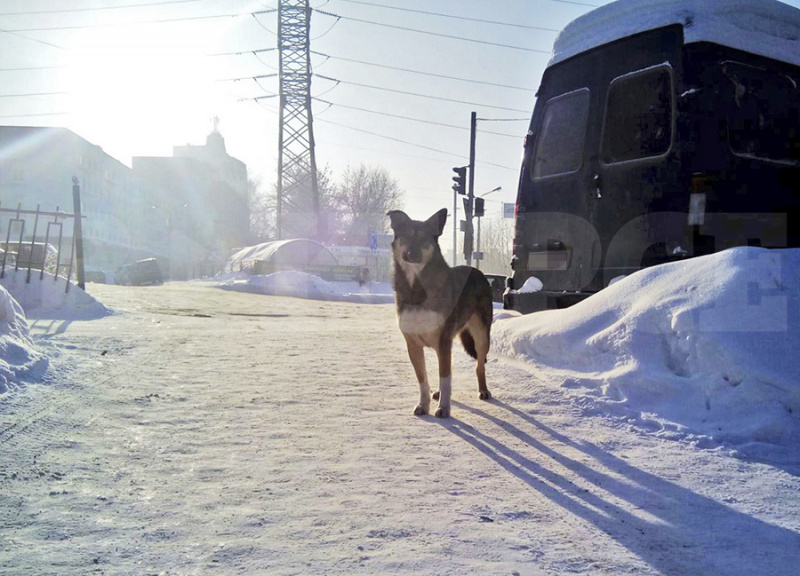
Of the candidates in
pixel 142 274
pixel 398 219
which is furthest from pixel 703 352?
pixel 142 274

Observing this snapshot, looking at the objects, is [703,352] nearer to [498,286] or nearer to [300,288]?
[498,286]

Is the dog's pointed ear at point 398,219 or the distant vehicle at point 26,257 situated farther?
the distant vehicle at point 26,257

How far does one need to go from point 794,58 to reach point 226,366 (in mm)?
6879

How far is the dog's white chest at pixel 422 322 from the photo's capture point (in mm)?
4227

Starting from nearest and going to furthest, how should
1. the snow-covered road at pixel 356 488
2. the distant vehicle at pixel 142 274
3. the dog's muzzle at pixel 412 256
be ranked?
the snow-covered road at pixel 356 488, the dog's muzzle at pixel 412 256, the distant vehicle at pixel 142 274

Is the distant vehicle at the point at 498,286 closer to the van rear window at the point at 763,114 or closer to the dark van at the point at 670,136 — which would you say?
the dark van at the point at 670,136

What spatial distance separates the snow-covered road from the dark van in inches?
78.0

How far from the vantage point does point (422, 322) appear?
4227 mm

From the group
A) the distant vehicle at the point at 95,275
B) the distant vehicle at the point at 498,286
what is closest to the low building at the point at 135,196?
the distant vehicle at the point at 95,275

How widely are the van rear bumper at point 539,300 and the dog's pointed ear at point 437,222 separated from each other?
2.12 meters

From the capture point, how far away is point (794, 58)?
5539 millimetres

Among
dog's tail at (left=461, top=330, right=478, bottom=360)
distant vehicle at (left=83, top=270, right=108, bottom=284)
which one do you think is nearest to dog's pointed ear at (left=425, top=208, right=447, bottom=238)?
dog's tail at (left=461, top=330, right=478, bottom=360)

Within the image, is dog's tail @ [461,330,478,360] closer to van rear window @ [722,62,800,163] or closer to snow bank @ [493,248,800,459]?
snow bank @ [493,248,800,459]

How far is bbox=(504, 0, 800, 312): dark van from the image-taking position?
4965 mm
